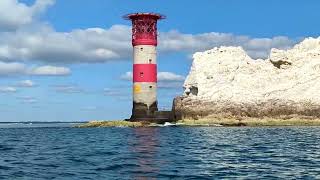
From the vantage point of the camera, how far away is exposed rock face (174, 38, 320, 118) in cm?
9325

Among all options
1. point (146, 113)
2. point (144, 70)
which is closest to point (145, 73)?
point (144, 70)

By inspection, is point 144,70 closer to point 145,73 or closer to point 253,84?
point 145,73

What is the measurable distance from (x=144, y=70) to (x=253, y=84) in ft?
68.5

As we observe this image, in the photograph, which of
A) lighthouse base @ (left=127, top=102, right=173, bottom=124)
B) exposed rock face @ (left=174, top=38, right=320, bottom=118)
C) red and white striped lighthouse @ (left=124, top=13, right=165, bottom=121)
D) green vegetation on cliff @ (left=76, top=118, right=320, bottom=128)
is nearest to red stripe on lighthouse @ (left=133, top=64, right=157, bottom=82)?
red and white striped lighthouse @ (left=124, top=13, right=165, bottom=121)

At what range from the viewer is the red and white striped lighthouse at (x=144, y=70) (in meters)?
91.7

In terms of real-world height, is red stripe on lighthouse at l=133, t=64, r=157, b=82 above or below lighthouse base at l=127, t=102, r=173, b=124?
above

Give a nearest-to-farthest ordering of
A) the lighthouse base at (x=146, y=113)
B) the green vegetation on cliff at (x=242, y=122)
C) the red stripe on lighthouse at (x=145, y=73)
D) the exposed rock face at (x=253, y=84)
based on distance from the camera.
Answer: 1. the green vegetation on cliff at (x=242, y=122)
2. the red stripe on lighthouse at (x=145, y=73)
3. the lighthouse base at (x=146, y=113)
4. the exposed rock face at (x=253, y=84)

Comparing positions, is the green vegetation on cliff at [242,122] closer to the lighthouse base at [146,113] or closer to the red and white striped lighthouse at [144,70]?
the lighthouse base at [146,113]

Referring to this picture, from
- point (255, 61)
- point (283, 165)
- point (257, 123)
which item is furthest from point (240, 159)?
point (255, 61)

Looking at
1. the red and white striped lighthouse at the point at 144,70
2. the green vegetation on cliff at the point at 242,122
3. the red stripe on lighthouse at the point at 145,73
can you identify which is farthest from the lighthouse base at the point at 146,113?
the red stripe on lighthouse at the point at 145,73

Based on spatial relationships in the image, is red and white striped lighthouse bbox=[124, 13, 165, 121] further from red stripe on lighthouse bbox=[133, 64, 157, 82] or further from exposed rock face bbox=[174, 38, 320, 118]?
exposed rock face bbox=[174, 38, 320, 118]

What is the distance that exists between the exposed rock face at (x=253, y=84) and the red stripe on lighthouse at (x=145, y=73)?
711 centimetres

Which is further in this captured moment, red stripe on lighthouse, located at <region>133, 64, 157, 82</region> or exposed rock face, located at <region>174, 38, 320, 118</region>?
exposed rock face, located at <region>174, 38, 320, 118</region>

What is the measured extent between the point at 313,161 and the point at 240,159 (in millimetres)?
3651
